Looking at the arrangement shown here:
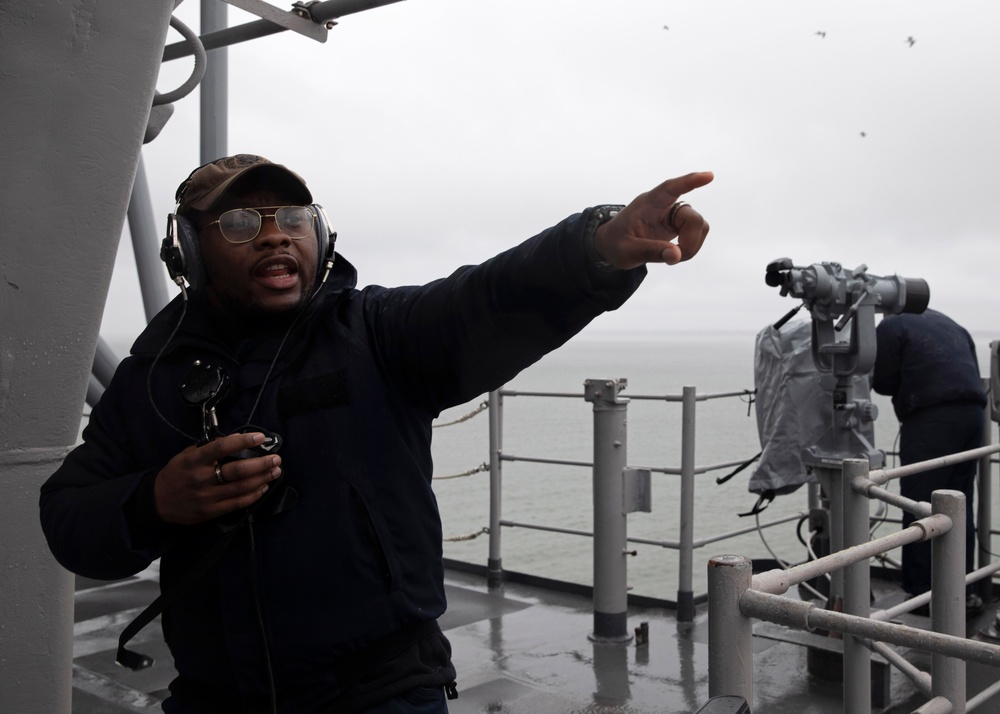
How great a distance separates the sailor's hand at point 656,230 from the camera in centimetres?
125

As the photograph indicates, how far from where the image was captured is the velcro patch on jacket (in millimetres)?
1524

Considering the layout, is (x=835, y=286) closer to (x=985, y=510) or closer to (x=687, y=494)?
(x=687, y=494)

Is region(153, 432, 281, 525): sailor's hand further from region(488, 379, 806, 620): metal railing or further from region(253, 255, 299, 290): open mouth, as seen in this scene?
region(488, 379, 806, 620): metal railing

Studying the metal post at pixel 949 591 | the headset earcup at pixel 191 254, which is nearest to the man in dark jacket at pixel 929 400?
the metal post at pixel 949 591

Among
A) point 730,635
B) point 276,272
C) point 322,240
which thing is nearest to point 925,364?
point 730,635

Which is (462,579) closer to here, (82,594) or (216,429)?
(82,594)

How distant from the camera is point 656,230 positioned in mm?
1296

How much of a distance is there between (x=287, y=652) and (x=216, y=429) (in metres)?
0.37

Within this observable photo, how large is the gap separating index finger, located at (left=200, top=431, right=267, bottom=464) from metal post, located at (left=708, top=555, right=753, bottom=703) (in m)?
0.74

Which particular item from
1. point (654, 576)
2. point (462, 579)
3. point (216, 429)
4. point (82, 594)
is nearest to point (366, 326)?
point (216, 429)

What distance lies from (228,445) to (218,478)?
2.3 inches

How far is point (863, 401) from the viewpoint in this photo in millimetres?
4180

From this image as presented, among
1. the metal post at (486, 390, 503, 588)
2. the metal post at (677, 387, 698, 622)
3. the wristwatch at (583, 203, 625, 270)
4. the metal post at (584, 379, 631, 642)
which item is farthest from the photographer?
the metal post at (486, 390, 503, 588)

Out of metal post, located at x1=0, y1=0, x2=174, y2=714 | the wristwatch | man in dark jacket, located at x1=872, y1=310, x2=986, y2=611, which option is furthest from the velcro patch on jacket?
man in dark jacket, located at x1=872, y1=310, x2=986, y2=611
